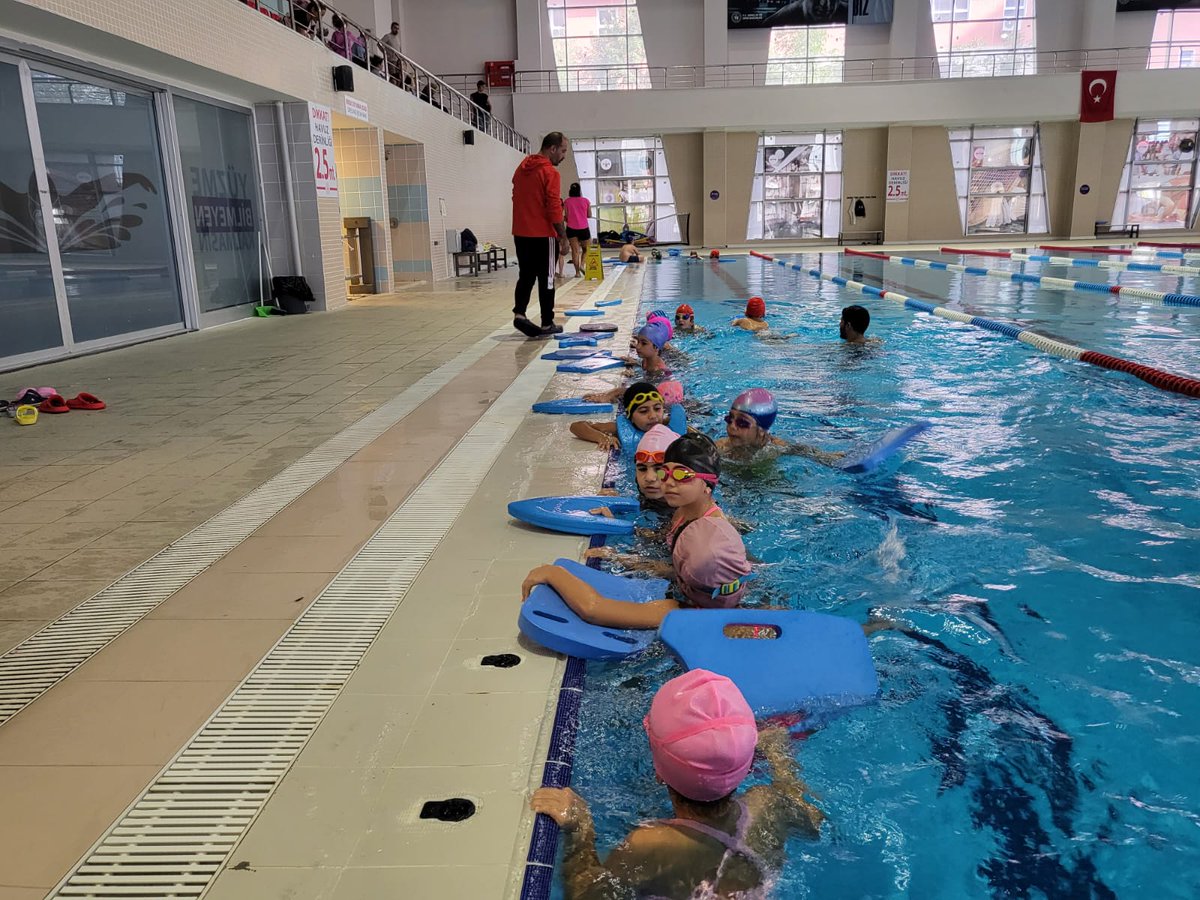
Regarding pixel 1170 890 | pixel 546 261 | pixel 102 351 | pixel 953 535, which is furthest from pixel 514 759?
pixel 102 351

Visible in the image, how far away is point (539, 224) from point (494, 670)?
6617 millimetres

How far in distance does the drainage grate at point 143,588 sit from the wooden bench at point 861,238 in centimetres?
2437

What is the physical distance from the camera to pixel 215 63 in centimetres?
868

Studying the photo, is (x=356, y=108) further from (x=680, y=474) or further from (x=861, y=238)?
(x=861, y=238)

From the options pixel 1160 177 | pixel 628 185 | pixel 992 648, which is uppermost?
pixel 628 185

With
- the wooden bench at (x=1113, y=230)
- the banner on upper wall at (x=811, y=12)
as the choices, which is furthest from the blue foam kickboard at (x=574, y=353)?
the wooden bench at (x=1113, y=230)

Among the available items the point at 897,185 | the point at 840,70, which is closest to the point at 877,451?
the point at 897,185

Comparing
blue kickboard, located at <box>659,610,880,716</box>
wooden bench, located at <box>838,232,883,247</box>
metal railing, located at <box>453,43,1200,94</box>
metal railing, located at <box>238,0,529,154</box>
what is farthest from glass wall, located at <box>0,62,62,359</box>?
wooden bench, located at <box>838,232,883,247</box>

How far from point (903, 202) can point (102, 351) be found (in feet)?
76.5

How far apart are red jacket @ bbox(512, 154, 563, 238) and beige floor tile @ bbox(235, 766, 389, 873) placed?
6.79m

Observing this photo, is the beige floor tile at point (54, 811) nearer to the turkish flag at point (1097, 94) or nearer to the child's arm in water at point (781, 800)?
the child's arm in water at point (781, 800)

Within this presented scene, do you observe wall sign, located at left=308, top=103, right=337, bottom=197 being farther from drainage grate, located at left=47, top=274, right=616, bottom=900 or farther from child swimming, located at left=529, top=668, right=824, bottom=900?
child swimming, located at left=529, top=668, right=824, bottom=900

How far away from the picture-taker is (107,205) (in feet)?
26.9

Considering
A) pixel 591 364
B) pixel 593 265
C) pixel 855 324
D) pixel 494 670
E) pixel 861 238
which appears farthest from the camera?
pixel 861 238
